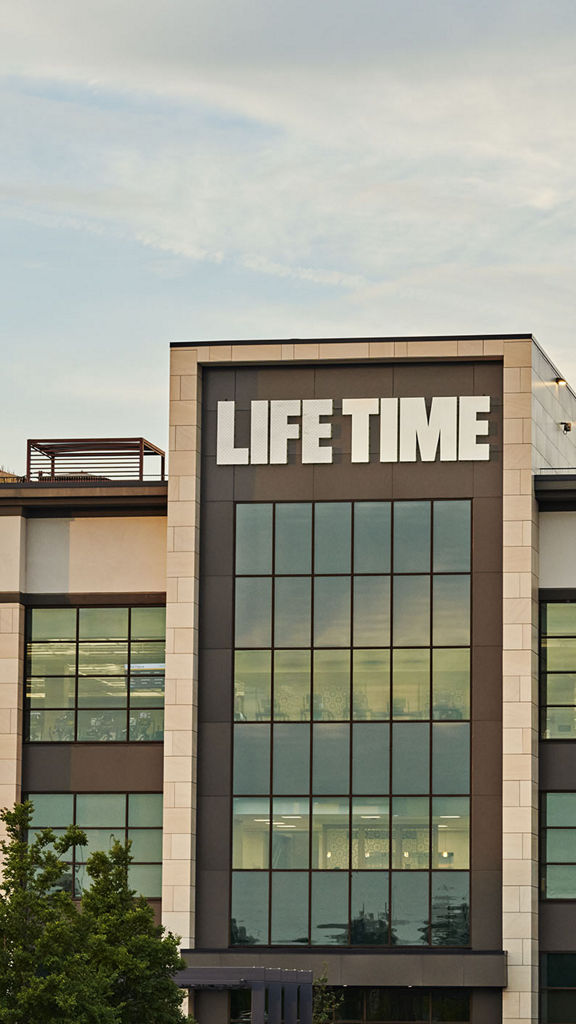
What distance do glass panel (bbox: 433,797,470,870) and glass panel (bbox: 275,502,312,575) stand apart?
23.1ft

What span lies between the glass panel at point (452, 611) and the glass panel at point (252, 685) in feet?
14.9

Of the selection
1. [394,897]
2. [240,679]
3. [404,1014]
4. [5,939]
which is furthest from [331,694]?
[5,939]

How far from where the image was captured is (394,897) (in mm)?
45125

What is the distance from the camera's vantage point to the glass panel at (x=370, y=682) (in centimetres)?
4616

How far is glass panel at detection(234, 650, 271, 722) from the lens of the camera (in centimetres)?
4662

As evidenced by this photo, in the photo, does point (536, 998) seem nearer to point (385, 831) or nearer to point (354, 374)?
point (385, 831)

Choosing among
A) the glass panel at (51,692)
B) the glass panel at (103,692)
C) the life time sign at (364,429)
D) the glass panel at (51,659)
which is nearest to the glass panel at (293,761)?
the glass panel at (103,692)

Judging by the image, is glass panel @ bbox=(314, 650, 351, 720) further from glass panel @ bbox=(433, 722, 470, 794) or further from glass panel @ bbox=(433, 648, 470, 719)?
glass panel @ bbox=(433, 722, 470, 794)

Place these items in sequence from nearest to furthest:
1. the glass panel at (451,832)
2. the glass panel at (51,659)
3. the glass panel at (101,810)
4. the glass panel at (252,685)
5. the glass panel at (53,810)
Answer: the glass panel at (451,832) < the glass panel at (252,685) < the glass panel at (101,810) < the glass panel at (53,810) < the glass panel at (51,659)

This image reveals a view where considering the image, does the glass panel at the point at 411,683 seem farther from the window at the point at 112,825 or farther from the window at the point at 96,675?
the window at the point at 112,825

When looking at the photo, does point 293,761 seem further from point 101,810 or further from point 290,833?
point 101,810

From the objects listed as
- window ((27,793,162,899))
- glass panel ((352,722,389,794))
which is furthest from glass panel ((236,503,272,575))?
window ((27,793,162,899))

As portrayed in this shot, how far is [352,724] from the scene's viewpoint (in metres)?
46.1

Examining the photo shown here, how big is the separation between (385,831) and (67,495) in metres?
12.5
